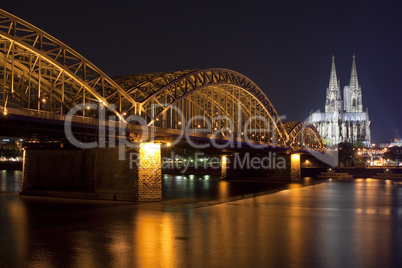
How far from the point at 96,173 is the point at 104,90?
26.0 feet

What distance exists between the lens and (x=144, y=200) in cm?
4397

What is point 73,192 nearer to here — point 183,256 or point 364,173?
point 183,256

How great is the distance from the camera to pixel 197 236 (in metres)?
24.5

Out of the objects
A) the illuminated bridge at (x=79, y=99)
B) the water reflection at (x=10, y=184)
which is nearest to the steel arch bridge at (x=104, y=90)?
the illuminated bridge at (x=79, y=99)

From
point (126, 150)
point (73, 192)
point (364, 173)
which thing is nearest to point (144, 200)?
point (126, 150)

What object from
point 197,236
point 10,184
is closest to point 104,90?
point 197,236

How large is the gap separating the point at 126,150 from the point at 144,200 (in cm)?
498

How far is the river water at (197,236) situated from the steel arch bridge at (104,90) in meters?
8.86

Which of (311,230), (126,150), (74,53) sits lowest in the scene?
(311,230)

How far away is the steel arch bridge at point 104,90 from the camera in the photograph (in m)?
37.2

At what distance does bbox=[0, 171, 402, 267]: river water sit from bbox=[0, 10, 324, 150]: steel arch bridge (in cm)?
886

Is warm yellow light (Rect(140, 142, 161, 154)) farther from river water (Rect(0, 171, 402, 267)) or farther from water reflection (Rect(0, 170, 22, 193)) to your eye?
water reflection (Rect(0, 170, 22, 193))

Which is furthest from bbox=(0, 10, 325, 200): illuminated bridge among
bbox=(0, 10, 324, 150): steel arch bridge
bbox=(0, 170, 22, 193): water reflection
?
bbox=(0, 170, 22, 193): water reflection

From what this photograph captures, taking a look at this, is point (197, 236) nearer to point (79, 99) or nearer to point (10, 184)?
point (79, 99)
